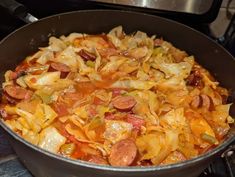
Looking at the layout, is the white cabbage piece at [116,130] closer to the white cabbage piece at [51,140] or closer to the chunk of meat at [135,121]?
the chunk of meat at [135,121]

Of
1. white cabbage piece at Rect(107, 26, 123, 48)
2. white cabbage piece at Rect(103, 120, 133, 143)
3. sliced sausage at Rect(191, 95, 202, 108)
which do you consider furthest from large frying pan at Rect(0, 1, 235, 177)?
white cabbage piece at Rect(103, 120, 133, 143)

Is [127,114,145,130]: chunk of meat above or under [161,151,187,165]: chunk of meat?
above

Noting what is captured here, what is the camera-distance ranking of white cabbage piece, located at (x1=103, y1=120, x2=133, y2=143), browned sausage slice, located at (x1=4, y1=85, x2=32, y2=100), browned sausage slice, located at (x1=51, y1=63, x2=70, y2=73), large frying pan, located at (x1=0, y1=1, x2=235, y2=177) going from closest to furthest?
large frying pan, located at (x1=0, y1=1, x2=235, y2=177) → white cabbage piece, located at (x1=103, y1=120, x2=133, y2=143) → browned sausage slice, located at (x1=4, y1=85, x2=32, y2=100) → browned sausage slice, located at (x1=51, y1=63, x2=70, y2=73)

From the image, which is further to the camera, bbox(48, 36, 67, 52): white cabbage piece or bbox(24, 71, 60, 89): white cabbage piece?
bbox(48, 36, 67, 52): white cabbage piece

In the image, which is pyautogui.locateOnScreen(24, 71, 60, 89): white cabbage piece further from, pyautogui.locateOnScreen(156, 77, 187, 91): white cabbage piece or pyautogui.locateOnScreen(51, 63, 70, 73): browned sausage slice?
pyautogui.locateOnScreen(156, 77, 187, 91): white cabbage piece

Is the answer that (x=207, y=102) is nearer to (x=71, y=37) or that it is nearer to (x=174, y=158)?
(x=174, y=158)

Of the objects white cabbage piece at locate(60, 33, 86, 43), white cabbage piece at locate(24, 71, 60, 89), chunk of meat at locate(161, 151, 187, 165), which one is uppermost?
white cabbage piece at locate(60, 33, 86, 43)

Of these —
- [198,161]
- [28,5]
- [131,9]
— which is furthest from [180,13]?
[198,161]
